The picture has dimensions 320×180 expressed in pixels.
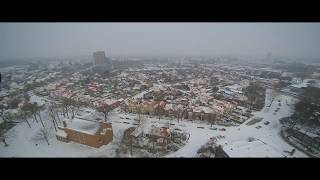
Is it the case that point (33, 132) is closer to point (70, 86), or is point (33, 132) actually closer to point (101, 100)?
point (101, 100)

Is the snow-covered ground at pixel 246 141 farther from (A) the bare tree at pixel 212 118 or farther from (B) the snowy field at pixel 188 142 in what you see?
(A) the bare tree at pixel 212 118

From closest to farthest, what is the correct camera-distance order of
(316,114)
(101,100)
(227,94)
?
(316,114), (101,100), (227,94)

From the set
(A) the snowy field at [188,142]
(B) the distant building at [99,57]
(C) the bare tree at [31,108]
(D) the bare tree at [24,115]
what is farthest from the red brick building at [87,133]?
(B) the distant building at [99,57]

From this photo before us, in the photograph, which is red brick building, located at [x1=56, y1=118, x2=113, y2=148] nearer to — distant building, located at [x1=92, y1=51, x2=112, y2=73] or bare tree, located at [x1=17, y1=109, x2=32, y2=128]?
bare tree, located at [x1=17, y1=109, x2=32, y2=128]

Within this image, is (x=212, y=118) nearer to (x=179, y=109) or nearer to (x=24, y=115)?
(x=179, y=109)

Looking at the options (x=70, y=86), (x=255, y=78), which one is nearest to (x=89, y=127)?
(x=70, y=86)
